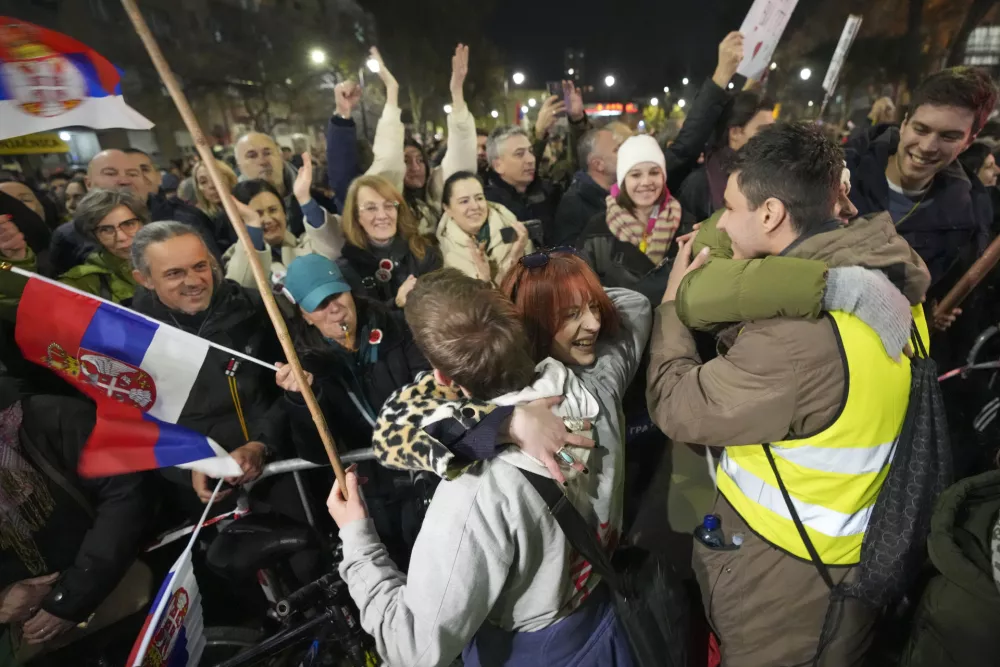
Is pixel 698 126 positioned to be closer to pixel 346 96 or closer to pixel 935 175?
pixel 935 175

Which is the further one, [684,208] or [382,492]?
[684,208]

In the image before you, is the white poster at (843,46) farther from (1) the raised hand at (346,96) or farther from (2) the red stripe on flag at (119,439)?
(2) the red stripe on flag at (119,439)

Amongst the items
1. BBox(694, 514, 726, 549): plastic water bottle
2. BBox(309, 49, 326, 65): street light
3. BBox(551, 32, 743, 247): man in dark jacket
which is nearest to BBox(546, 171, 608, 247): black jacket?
BBox(551, 32, 743, 247): man in dark jacket

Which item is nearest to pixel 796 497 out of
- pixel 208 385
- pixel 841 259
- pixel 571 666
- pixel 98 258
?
pixel 841 259

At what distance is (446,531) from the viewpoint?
1283mm

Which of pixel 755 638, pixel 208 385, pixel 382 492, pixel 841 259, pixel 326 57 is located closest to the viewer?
pixel 841 259

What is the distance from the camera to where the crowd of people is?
1405mm

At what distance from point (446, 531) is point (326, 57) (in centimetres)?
4293

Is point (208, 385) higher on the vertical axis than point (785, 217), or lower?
lower

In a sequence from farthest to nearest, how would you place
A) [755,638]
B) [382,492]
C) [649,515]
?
1. [649,515]
2. [382,492]
3. [755,638]

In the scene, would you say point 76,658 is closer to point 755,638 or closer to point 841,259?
point 755,638

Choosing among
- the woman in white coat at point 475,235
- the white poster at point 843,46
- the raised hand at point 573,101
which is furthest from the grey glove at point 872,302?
the white poster at point 843,46

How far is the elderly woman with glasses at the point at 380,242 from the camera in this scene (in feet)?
12.8

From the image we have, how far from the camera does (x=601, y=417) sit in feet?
5.44
